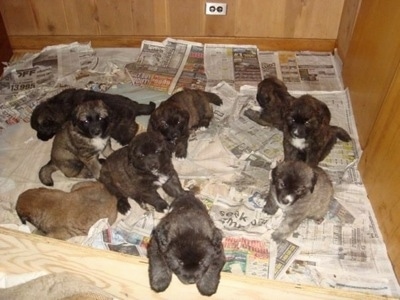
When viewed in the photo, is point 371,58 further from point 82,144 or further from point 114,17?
point 114,17

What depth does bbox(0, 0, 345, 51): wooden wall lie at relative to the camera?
3.49 meters

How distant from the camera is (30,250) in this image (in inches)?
76.0

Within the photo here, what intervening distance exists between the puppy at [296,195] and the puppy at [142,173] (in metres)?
0.54

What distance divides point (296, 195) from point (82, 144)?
4.10ft

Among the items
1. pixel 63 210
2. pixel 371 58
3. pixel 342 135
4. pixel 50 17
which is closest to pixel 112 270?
pixel 63 210

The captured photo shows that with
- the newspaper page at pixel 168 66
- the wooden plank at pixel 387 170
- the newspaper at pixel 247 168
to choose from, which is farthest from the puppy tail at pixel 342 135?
the newspaper page at pixel 168 66

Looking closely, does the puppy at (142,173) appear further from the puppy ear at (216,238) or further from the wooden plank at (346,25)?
the wooden plank at (346,25)

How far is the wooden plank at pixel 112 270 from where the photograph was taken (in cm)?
179

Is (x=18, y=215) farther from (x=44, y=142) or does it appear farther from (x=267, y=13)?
(x=267, y=13)

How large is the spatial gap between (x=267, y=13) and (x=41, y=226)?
2.31 metres

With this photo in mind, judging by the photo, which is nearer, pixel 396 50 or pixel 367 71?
pixel 396 50

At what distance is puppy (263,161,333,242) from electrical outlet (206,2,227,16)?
1.63 meters

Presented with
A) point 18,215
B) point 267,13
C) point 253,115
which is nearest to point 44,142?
point 18,215

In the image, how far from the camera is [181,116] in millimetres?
2578
